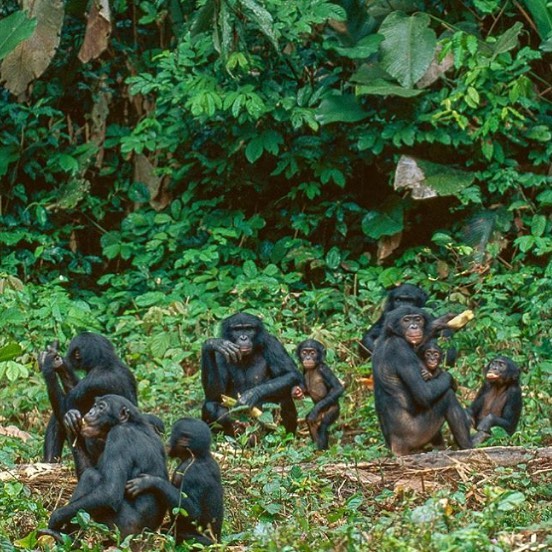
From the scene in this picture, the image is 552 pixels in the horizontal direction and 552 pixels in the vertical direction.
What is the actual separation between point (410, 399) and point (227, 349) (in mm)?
1575

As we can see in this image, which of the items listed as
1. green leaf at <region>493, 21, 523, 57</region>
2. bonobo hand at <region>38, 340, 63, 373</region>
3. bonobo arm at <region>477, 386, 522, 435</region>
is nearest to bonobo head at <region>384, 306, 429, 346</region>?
bonobo arm at <region>477, 386, 522, 435</region>

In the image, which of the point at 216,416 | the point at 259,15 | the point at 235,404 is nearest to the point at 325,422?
the point at 235,404

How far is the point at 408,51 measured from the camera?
563 inches

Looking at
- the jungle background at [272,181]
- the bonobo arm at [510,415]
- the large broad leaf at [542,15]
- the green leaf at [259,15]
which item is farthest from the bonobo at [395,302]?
the large broad leaf at [542,15]

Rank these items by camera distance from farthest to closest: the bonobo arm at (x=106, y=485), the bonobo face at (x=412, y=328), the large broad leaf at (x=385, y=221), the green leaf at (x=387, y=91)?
1. the large broad leaf at (x=385, y=221)
2. the green leaf at (x=387, y=91)
3. the bonobo face at (x=412, y=328)
4. the bonobo arm at (x=106, y=485)

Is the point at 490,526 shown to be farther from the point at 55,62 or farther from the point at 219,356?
the point at 55,62

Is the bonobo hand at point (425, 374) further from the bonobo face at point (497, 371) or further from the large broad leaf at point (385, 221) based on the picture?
the large broad leaf at point (385, 221)

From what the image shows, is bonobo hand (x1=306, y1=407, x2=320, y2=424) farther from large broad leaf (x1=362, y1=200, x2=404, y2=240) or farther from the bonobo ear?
large broad leaf (x1=362, y1=200, x2=404, y2=240)

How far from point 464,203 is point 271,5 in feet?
9.52

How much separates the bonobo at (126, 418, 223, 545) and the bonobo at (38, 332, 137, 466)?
2.07 m

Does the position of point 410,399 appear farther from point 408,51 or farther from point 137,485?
point 408,51

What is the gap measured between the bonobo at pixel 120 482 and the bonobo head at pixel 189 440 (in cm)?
10

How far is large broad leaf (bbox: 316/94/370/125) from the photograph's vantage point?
14859mm

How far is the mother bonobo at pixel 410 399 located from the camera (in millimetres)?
9961
